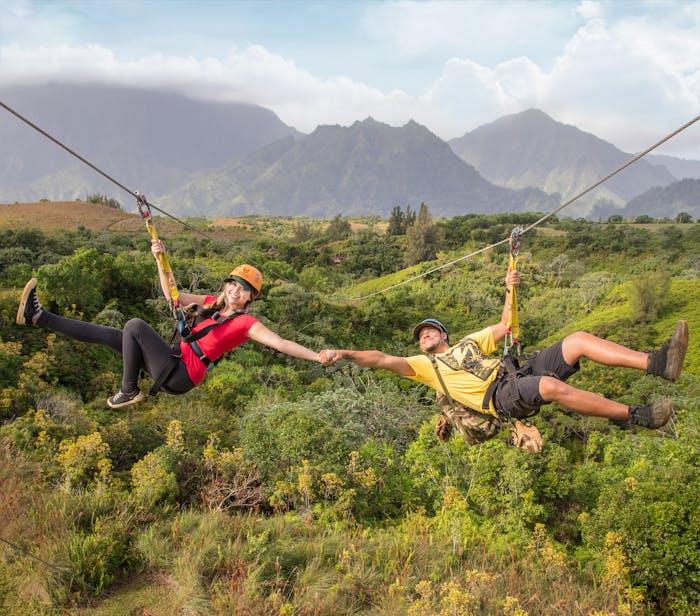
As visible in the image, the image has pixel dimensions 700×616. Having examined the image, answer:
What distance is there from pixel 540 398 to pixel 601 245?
4999 centimetres

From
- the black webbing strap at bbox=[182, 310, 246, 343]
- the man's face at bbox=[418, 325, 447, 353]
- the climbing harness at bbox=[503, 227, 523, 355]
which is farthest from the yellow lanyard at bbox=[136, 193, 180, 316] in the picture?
the climbing harness at bbox=[503, 227, 523, 355]

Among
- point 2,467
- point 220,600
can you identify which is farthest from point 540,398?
point 2,467

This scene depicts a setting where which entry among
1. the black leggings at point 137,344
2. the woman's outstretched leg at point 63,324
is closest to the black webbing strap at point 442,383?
the black leggings at point 137,344

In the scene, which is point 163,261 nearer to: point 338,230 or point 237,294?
point 237,294

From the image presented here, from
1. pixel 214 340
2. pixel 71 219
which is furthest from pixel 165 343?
pixel 71 219

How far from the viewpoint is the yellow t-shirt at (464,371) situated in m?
5.54

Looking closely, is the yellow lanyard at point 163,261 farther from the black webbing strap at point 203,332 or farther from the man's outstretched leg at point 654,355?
the man's outstretched leg at point 654,355

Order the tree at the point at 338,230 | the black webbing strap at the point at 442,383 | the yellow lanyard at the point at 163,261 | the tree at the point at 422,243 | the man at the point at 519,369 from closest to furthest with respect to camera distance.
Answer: the man at the point at 519,369, the yellow lanyard at the point at 163,261, the black webbing strap at the point at 442,383, the tree at the point at 422,243, the tree at the point at 338,230

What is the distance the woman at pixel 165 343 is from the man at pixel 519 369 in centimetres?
114

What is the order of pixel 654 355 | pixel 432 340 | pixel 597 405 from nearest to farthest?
1. pixel 654 355
2. pixel 597 405
3. pixel 432 340

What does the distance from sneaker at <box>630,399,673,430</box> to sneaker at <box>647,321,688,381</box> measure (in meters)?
0.29

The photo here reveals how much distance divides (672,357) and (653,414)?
0.58 m

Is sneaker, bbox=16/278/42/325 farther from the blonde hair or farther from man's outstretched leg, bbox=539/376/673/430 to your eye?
man's outstretched leg, bbox=539/376/673/430

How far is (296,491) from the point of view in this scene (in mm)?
10594
